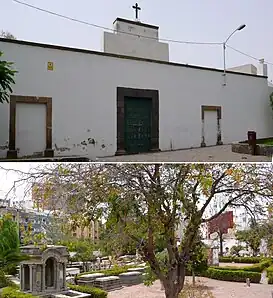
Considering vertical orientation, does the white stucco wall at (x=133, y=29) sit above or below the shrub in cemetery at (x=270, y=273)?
above

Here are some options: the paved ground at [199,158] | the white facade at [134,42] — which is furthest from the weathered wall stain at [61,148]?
the white facade at [134,42]

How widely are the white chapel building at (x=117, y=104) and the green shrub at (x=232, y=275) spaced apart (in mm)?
1731

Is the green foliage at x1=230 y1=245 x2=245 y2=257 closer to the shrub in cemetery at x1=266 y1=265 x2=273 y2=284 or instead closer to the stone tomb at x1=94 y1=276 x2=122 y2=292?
the shrub in cemetery at x1=266 y1=265 x2=273 y2=284

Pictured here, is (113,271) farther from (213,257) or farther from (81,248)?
(213,257)

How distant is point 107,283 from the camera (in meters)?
1.67

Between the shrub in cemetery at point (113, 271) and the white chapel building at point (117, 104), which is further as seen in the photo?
the white chapel building at point (117, 104)

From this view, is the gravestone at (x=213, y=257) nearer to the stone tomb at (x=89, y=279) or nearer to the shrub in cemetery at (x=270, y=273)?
the shrub in cemetery at (x=270, y=273)

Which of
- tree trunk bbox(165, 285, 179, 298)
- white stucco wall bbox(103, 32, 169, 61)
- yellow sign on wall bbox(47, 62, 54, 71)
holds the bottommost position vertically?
tree trunk bbox(165, 285, 179, 298)

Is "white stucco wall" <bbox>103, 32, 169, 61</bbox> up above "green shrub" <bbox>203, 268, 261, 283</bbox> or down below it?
above

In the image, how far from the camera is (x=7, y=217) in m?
1.70

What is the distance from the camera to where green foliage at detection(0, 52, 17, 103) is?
10.4ft

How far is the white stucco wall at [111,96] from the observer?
11.3 feet

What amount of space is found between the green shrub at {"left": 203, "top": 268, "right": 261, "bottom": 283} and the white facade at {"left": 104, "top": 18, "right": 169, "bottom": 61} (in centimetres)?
290

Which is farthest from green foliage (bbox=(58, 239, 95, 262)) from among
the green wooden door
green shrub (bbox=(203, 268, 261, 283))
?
the green wooden door
